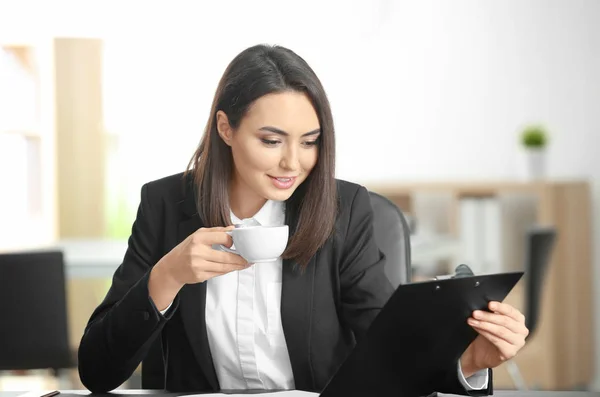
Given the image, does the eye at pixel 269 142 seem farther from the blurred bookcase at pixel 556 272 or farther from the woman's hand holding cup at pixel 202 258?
the blurred bookcase at pixel 556 272

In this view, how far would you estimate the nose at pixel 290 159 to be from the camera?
137 cm

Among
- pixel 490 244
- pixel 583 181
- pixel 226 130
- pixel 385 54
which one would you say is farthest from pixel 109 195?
pixel 226 130

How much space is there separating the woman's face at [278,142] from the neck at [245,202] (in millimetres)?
134

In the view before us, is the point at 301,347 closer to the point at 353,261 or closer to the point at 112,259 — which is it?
the point at 353,261

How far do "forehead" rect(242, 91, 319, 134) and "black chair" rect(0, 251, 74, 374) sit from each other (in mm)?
1174

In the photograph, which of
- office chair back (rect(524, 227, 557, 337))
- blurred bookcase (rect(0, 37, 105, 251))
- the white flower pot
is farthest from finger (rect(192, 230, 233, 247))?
the white flower pot

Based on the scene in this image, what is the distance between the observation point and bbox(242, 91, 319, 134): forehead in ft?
4.50

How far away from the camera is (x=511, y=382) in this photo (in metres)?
4.13

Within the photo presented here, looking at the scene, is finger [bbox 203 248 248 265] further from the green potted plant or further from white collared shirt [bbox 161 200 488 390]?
the green potted plant

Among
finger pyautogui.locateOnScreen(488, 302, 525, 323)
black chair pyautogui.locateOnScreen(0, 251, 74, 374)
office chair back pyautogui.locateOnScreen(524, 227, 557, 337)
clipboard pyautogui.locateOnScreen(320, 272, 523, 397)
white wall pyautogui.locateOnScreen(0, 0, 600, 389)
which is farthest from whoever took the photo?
white wall pyautogui.locateOnScreen(0, 0, 600, 389)

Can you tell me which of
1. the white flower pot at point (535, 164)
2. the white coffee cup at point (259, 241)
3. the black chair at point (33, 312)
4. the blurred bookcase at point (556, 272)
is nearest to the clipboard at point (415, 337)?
the white coffee cup at point (259, 241)

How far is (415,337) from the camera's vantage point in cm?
110

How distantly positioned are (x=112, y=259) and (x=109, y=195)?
2.16 meters

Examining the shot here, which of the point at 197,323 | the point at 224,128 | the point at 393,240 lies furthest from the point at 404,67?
the point at 197,323
